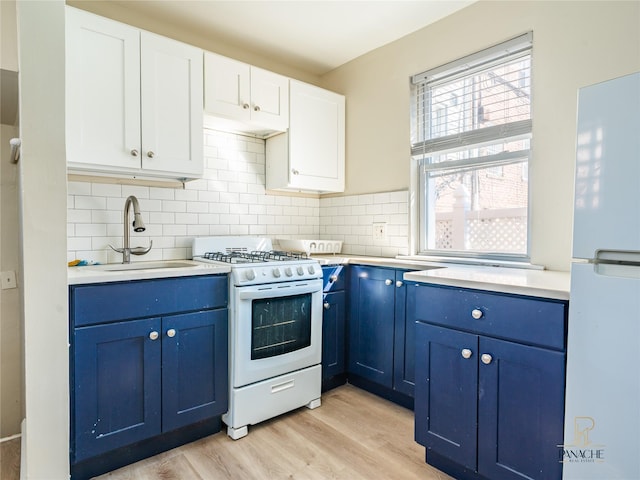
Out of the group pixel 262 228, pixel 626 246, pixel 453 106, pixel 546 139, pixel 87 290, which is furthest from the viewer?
pixel 262 228

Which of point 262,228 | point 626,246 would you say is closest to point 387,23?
point 262,228

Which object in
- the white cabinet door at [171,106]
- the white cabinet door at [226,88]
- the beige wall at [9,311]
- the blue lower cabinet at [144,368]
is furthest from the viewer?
the white cabinet door at [226,88]

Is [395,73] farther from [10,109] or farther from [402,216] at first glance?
[10,109]

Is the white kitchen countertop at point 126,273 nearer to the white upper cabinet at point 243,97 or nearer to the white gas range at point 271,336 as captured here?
the white gas range at point 271,336

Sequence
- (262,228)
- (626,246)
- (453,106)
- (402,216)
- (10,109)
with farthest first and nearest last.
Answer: (262,228)
(402,216)
(453,106)
(10,109)
(626,246)

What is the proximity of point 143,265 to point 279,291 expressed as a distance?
34.1 inches

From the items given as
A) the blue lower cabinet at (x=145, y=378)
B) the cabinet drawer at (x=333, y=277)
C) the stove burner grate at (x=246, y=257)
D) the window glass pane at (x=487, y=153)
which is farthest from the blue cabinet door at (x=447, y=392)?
the window glass pane at (x=487, y=153)

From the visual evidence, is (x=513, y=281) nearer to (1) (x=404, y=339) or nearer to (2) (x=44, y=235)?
(1) (x=404, y=339)

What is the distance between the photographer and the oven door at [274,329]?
80.0 inches

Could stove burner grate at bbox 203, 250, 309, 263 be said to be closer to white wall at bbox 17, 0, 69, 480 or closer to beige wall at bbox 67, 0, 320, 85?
white wall at bbox 17, 0, 69, 480

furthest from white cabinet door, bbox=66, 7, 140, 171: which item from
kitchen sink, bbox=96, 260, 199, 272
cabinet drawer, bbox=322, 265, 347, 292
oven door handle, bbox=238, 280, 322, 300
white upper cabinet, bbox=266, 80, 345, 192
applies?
cabinet drawer, bbox=322, 265, 347, 292

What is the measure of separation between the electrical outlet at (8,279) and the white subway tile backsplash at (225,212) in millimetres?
298

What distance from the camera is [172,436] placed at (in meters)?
1.95

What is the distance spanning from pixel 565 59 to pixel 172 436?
110 inches
